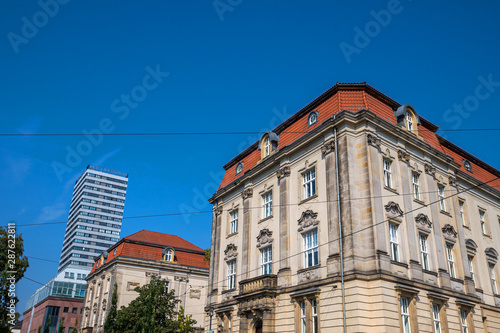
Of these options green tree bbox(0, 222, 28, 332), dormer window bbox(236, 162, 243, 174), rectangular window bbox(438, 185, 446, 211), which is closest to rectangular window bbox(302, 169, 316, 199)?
rectangular window bbox(438, 185, 446, 211)

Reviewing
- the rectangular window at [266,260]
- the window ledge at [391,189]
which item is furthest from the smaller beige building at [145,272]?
the window ledge at [391,189]

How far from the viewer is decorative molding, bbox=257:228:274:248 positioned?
30594 millimetres

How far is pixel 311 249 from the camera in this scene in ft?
86.7

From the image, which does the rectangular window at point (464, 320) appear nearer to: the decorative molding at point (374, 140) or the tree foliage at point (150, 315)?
the decorative molding at point (374, 140)

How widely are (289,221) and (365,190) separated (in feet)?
21.4

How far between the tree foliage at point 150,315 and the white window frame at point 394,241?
17.3 metres

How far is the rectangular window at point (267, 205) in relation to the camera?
31959 millimetres

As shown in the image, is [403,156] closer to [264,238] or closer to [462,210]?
[462,210]

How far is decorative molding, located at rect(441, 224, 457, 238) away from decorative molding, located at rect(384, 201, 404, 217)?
503cm

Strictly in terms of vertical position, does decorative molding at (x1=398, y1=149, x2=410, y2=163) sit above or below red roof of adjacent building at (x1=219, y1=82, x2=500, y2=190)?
below

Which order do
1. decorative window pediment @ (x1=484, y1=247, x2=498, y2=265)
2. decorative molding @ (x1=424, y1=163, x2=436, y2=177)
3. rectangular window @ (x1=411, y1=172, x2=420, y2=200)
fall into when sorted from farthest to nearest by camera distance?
decorative window pediment @ (x1=484, y1=247, x2=498, y2=265)
decorative molding @ (x1=424, y1=163, x2=436, y2=177)
rectangular window @ (x1=411, y1=172, x2=420, y2=200)

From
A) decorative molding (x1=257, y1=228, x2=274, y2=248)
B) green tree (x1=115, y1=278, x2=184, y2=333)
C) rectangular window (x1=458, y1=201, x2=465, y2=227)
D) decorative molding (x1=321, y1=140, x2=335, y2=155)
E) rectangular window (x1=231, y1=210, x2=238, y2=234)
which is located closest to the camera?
decorative molding (x1=321, y1=140, x2=335, y2=155)

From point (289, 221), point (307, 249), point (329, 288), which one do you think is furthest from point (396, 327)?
point (289, 221)

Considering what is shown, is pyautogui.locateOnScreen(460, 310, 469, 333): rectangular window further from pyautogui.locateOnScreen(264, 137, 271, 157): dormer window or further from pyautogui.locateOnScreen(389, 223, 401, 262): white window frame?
pyautogui.locateOnScreen(264, 137, 271, 157): dormer window
